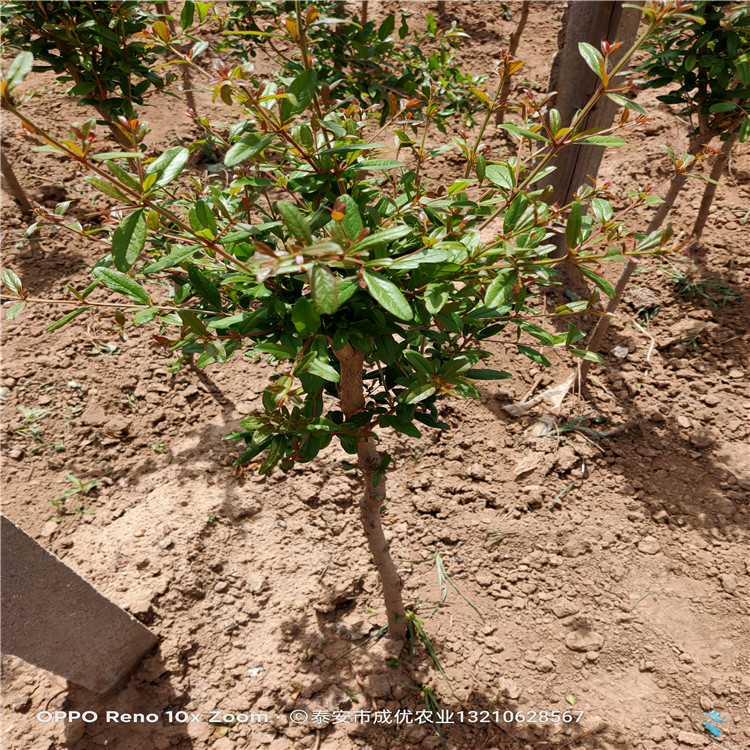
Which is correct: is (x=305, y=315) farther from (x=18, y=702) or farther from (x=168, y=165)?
(x=18, y=702)

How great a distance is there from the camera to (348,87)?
2732 millimetres

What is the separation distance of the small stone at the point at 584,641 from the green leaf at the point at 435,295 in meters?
1.79

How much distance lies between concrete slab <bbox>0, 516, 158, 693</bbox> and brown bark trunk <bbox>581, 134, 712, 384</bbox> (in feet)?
7.54

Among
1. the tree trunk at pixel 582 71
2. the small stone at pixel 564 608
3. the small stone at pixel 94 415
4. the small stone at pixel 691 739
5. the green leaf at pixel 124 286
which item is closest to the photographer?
the green leaf at pixel 124 286

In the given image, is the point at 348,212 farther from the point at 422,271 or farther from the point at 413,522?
the point at 413,522

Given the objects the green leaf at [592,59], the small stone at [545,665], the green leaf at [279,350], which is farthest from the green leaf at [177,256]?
the small stone at [545,665]

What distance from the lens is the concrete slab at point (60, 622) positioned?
1.76 meters

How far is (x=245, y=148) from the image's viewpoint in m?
1.03

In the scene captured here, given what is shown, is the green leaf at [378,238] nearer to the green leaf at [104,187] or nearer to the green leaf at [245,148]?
the green leaf at [245,148]

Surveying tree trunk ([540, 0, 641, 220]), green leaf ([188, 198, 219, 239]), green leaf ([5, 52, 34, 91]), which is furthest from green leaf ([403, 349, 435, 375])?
tree trunk ([540, 0, 641, 220])

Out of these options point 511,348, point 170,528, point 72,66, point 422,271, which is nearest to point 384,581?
point 170,528

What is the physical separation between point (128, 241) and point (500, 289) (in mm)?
721

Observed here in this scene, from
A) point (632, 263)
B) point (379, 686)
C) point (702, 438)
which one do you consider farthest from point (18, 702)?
point (702, 438)

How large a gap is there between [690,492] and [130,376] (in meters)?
3.05
